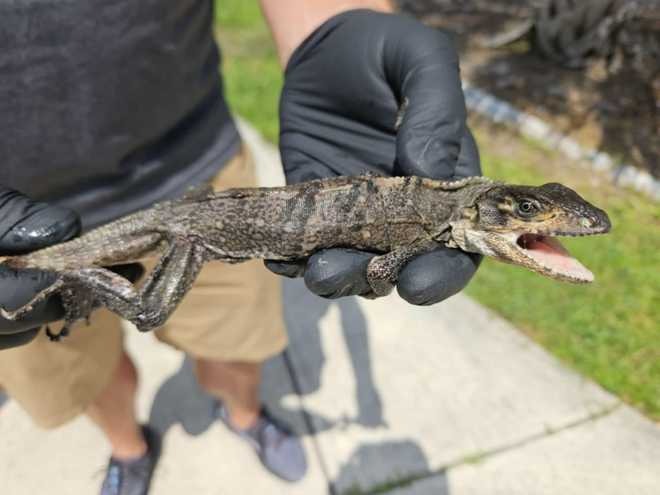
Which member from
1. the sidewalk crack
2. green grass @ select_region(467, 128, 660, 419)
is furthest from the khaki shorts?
green grass @ select_region(467, 128, 660, 419)

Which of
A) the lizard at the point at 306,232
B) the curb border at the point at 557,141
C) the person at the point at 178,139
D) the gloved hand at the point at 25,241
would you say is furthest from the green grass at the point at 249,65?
the gloved hand at the point at 25,241

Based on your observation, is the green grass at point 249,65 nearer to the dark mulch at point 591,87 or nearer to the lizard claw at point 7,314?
the dark mulch at point 591,87

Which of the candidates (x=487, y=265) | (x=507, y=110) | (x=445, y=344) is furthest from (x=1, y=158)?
→ (x=507, y=110)

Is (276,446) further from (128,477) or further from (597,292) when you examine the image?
(597,292)

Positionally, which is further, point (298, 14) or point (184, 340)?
point (184, 340)

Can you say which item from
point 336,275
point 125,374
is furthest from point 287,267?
point 125,374
